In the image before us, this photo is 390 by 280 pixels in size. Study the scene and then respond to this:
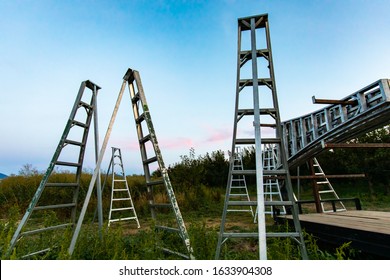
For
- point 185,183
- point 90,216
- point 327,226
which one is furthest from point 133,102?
point 185,183

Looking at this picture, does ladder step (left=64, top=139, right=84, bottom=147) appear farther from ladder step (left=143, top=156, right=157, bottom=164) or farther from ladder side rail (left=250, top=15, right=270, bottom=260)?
ladder side rail (left=250, top=15, right=270, bottom=260)

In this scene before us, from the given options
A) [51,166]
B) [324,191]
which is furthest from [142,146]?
[324,191]

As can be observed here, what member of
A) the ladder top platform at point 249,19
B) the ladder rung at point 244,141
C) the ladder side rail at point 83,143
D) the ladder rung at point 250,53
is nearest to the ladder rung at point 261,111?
the ladder rung at point 244,141

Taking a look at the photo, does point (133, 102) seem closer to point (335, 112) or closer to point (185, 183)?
point (335, 112)

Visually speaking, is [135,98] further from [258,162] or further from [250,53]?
[258,162]

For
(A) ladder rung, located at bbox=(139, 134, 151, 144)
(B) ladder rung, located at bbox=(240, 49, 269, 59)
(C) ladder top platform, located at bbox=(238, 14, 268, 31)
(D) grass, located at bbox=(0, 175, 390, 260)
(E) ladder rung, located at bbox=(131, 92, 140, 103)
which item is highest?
(C) ladder top platform, located at bbox=(238, 14, 268, 31)

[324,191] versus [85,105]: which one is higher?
[85,105]

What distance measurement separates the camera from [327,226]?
3078 millimetres

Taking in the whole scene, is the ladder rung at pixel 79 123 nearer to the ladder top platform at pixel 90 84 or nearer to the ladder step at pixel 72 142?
the ladder step at pixel 72 142

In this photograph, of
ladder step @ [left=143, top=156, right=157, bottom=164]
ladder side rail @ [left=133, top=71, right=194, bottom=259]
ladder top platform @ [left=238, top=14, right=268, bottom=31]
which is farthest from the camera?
ladder step @ [left=143, top=156, right=157, bottom=164]

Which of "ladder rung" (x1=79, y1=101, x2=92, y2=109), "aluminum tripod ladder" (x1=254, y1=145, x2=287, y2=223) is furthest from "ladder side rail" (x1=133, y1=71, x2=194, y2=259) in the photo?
"aluminum tripod ladder" (x1=254, y1=145, x2=287, y2=223)

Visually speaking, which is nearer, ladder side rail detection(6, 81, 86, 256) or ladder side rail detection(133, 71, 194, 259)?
ladder side rail detection(133, 71, 194, 259)

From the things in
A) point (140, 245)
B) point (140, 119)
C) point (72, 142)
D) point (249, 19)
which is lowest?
point (140, 245)

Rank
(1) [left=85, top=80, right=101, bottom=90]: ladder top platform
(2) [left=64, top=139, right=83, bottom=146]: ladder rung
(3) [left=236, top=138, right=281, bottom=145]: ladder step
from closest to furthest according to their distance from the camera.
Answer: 1. (3) [left=236, top=138, right=281, bottom=145]: ladder step
2. (2) [left=64, top=139, right=83, bottom=146]: ladder rung
3. (1) [left=85, top=80, right=101, bottom=90]: ladder top platform
